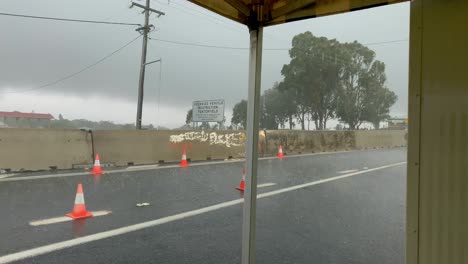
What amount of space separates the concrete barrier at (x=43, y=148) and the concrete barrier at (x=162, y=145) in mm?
579

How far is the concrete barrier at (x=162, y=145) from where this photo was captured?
12656 mm

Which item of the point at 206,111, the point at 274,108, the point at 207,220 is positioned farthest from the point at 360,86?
the point at 206,111

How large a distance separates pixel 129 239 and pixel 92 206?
2.19m

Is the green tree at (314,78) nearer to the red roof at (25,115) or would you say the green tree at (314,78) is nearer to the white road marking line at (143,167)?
the white road marking line at (143,167)

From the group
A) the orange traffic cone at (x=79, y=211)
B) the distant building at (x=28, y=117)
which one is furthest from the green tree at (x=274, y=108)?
the distant building at (x=28, y=117)

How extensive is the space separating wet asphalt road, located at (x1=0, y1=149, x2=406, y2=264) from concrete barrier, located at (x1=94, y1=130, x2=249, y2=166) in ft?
8.20

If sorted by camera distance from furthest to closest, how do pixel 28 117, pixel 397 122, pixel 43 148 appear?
1. pixel 28 117
2. pixel 43 148
3. pixel 397 122

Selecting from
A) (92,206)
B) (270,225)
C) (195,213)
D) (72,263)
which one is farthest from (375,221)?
(92,206)

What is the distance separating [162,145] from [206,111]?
6.98 meters

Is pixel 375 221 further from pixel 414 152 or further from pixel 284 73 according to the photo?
pixel 414 152

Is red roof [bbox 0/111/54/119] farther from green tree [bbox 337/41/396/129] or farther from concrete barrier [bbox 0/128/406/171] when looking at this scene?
green tree [bbox 337/41/396/129]

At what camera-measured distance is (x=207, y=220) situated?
5.90 metres

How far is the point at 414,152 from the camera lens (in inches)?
73.0

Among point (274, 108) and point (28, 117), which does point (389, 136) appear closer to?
point (274, 108)
